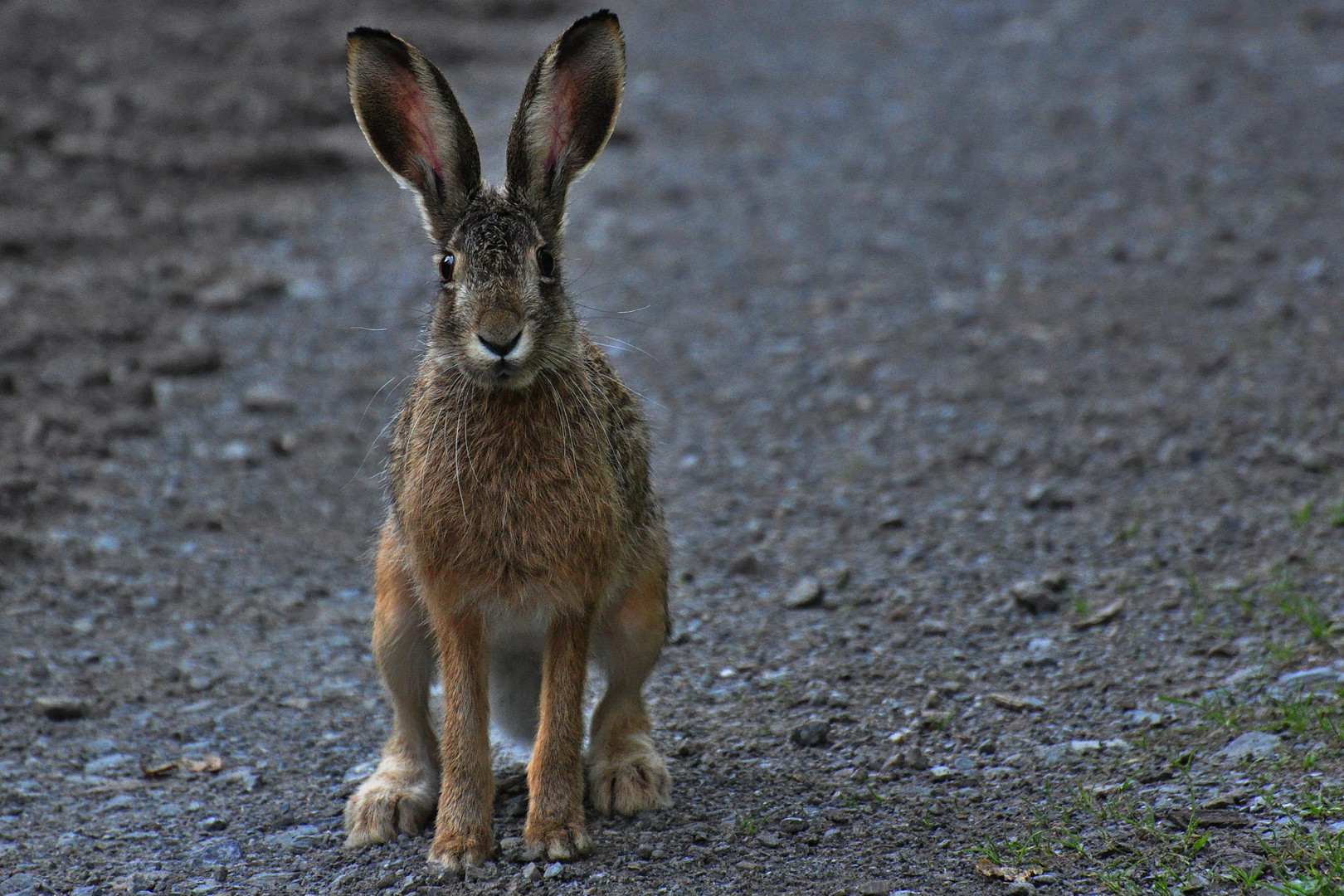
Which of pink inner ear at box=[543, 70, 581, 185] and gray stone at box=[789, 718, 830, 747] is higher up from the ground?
pink inner ear at box=[543, 70, 581, 185]

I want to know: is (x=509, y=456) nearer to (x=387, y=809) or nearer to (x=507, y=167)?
(x=507, y=167)

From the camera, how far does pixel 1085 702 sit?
16.6 ft

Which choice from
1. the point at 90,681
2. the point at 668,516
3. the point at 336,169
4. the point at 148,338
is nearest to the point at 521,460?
the point at 90,681

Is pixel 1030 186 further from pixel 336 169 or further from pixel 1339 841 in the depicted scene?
pixel 1339 841

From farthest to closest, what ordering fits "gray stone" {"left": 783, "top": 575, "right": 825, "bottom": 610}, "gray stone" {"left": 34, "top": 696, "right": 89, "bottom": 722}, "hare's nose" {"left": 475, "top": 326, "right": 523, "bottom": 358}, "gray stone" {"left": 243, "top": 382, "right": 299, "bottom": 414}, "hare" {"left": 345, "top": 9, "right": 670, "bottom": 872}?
"gray stone" {"left": 243, "top": 382, "right": 299, "bottom": 414}
"gray stone" {"left": 783, "top": 575, "right": 825, "bottom": 610}
"gray stone" {"left": 34, "top": 696, "right": 89, "bottom": 722}
"hare" {"left": 345, "top": 9, "right": 670, "bottom": 872}
"hare's nose" {"left": 475, "top": 326, "right": 523, "bottom": 358}

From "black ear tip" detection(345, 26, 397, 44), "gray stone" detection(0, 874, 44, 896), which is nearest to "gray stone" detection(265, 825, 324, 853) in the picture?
"gray stone" detection(0, 874, 44, 896)

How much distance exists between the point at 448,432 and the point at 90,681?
87.3 inches

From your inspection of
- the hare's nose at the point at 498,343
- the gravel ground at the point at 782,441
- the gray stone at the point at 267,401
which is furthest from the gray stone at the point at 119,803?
the gray stone at the point at 267,401

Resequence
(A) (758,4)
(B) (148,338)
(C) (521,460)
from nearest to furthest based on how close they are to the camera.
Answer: (C) (521,460) → (B) (148,338) → (A) (758,4)

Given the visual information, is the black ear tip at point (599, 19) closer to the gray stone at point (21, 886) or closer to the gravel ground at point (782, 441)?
the gravel ground at point (782, 441)

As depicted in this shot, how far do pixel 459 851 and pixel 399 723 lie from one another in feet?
2.16

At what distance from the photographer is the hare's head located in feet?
13.4

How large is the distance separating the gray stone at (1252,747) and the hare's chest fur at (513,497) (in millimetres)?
1972

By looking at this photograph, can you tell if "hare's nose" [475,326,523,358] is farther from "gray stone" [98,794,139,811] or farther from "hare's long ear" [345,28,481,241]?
"gray stone" [98,794,139,811]
